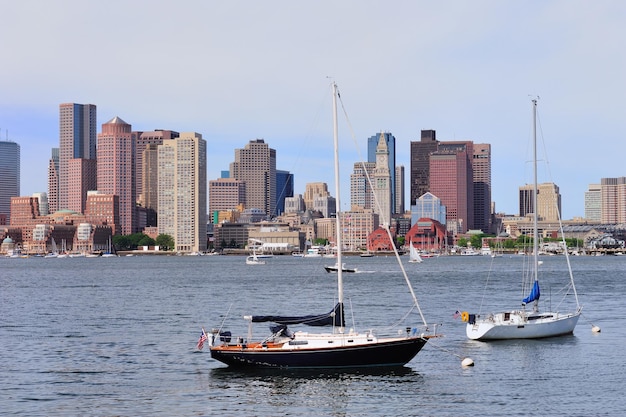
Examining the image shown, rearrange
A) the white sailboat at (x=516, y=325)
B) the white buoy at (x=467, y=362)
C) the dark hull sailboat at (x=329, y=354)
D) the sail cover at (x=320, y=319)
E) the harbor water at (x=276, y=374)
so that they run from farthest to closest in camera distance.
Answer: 1. the white sailboat at (x=516, y=325)
2. the white buoy at (x=467, y=362)
3. the sail cover at (x=320, y=319)
4. the dark hull sailboat at (x=329, y=354)
5. the harbor water at (x=276, y=374)

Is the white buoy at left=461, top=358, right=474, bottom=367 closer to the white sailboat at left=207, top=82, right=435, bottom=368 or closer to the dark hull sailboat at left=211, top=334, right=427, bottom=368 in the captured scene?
the dark hull sailboat at left=211, top=334, right=427, bottom=368

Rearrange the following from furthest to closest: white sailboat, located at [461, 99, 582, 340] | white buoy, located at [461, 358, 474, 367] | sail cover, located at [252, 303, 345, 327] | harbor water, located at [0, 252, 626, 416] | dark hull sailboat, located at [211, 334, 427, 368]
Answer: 1. white sailboat, located at [461, 99, 582, 340]
2. white buoy, located at [461, 358, 474, 367]
3. sail cover, located at [252, 303, 345, 327]
4. dark hull sailboat, located at [211, 334, 427, 368]
5. harbor water, located at [0, 252, 626, 416]

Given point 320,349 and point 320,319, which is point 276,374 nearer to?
point 320,349

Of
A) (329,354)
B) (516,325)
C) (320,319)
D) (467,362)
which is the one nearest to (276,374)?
(329,354)

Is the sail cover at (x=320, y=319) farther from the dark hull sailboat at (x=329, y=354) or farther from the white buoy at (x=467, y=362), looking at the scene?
the white buoy at (x=467, y=362)

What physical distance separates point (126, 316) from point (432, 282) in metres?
64.6

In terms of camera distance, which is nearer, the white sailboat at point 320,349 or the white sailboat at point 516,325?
the white sailboat at point 320,349

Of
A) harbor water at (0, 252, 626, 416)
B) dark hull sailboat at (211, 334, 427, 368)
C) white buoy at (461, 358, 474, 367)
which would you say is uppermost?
dark hull sailboat at (211, 334, 427, 368)

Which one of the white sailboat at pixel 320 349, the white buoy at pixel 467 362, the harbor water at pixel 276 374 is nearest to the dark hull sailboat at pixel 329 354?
the white sailboat at pixel 320 349

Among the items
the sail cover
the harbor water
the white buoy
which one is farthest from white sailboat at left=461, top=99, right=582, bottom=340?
the sail cover

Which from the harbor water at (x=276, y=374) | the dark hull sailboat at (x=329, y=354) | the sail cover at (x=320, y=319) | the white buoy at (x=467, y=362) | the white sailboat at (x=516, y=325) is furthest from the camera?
the white sailboat at (x=516, y=325)

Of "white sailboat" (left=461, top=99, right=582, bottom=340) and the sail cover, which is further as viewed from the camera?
"white sailboat" (left=461, top=99, right=582, bottom=340)

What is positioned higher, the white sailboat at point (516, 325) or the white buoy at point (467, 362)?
the white sailboat at point (516, 325)

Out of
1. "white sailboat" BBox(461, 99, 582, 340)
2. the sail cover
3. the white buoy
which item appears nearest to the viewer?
the sail cover
